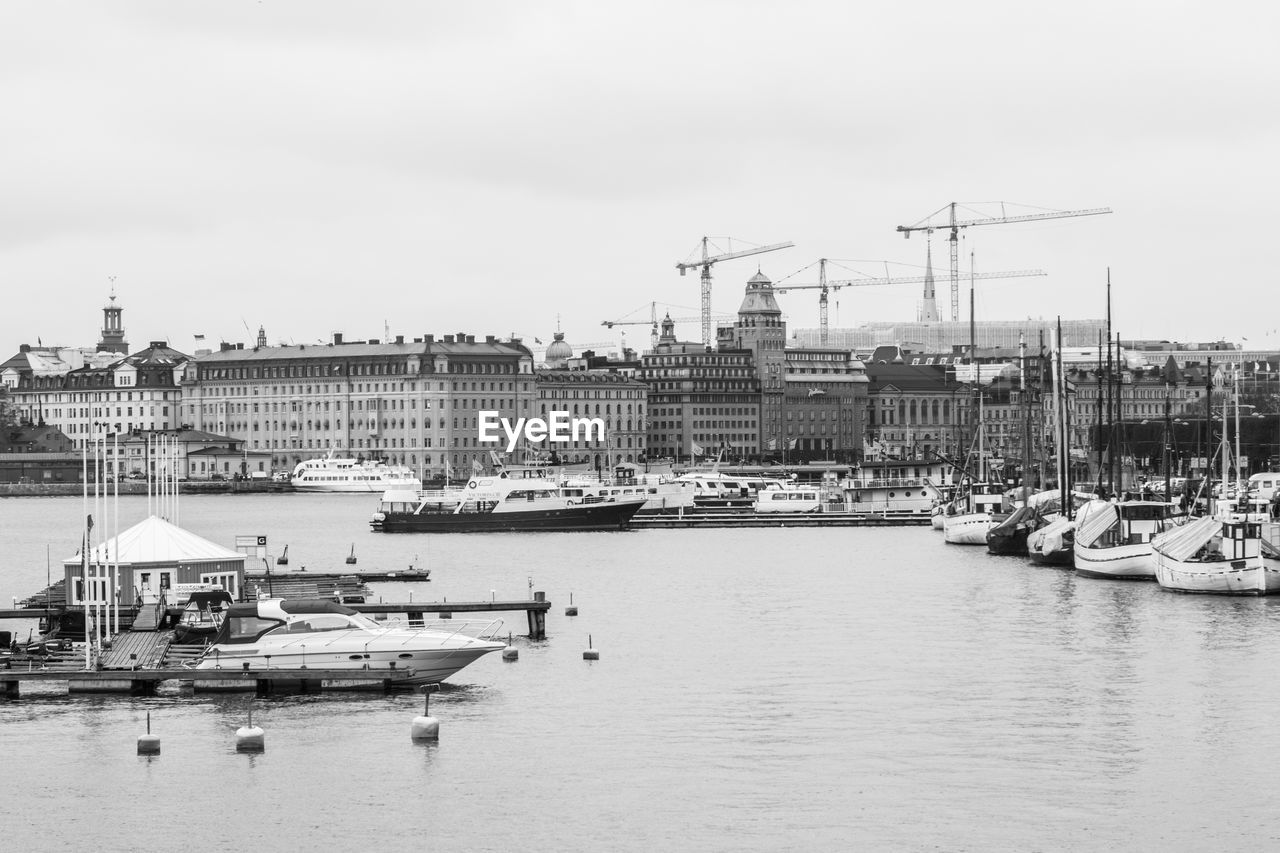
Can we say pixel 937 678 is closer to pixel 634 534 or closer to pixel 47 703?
pixel 47 703

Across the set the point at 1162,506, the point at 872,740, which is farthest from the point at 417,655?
the point at 1162,506

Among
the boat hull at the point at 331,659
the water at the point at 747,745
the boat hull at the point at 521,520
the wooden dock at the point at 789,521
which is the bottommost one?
the water at the point at 747,745

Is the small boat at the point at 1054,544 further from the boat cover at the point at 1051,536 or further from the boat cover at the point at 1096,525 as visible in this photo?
the boat cover at the point at 1096,525

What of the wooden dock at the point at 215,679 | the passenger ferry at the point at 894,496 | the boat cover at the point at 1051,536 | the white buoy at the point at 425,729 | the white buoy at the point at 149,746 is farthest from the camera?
the passenger ferry at the point at 894,496

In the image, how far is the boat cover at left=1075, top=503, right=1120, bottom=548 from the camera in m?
85.1

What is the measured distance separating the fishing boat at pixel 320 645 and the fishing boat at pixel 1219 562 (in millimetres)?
28104

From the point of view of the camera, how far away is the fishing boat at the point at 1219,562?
7250 cm

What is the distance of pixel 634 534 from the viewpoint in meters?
122

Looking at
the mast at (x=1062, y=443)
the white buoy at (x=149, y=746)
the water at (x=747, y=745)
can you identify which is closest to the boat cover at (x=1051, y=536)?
the mast at (x=1062, y=443)

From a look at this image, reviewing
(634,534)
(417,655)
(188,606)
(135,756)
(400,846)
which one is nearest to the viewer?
(400,846)

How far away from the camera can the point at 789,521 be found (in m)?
134

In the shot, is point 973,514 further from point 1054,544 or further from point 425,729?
point 425,729

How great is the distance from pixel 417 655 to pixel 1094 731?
13658 mm

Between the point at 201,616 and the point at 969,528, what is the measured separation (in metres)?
56.9
